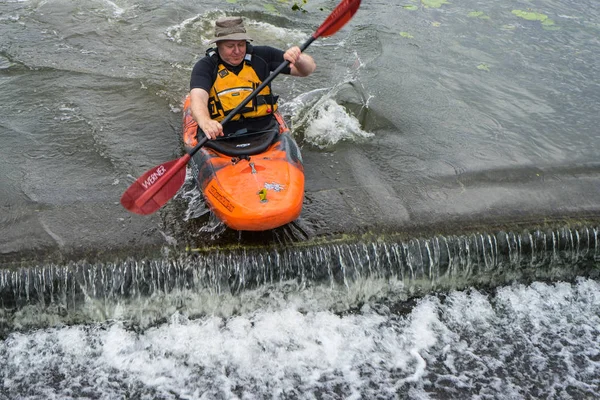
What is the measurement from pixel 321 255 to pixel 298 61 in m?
1.60

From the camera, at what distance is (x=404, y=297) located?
4.67 m

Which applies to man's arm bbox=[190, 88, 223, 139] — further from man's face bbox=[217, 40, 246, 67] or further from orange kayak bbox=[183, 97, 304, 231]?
man's face bbox=[217, 40, 246, 67]

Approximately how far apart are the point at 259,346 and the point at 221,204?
3.60 ft

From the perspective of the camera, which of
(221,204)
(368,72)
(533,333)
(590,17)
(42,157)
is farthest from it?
(590,17)

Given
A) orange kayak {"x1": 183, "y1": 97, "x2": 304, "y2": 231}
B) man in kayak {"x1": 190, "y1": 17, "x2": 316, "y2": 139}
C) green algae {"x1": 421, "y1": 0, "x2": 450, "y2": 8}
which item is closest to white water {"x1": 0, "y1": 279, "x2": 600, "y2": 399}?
orange kayak {"x1": 183, "y1": 97, "x2": 304, "y2": 231}

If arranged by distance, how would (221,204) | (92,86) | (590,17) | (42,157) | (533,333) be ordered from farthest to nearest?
(590,17) < (92,86) < (42,157) < (533,333) < (221,204)

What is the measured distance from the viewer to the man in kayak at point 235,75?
14.3 ft

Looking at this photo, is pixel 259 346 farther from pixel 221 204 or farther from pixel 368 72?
pixel 368 72

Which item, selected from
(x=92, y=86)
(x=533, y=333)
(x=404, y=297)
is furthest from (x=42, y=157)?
(x=533, y=333)

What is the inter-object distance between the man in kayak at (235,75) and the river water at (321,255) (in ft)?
2.71

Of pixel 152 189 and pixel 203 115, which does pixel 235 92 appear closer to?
pixel 203 115

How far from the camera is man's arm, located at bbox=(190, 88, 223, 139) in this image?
399cm

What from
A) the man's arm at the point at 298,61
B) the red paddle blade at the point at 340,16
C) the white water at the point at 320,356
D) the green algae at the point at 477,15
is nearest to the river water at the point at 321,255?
the white water at the point at 320,356

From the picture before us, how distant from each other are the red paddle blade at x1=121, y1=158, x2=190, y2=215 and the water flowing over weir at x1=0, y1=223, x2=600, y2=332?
43 cm
